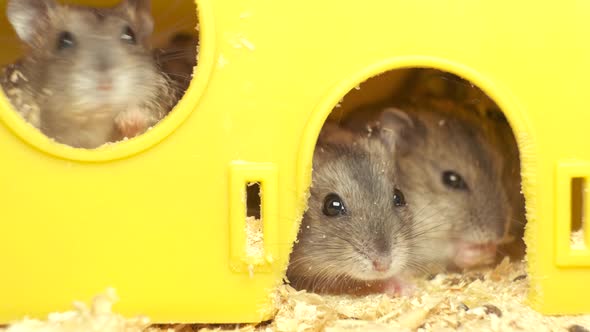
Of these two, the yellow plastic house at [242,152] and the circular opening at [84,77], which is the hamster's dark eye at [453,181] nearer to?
the yellow plastic house at [242,152]

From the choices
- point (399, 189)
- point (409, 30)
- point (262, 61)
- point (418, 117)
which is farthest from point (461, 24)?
point (418, 117)

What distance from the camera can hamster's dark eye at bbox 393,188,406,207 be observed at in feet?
9.70

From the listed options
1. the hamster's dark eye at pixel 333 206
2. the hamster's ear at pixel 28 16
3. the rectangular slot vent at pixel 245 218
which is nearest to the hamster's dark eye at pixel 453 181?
the hamster's dark eye at pixel 333 206

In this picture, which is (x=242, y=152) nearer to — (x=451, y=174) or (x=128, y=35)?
(x=128, y=35)

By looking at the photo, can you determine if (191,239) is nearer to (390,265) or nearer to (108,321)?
(108,321)

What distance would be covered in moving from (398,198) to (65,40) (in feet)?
4.98

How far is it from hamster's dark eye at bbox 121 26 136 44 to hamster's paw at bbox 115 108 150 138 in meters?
0.37

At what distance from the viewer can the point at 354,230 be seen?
9.02 ft

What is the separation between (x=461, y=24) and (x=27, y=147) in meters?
1.48

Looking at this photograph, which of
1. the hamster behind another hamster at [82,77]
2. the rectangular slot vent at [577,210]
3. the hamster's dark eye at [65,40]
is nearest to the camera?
the rectangular slot vent at [577,210]

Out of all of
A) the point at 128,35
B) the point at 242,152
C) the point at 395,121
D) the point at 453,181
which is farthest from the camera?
the point at 395,121

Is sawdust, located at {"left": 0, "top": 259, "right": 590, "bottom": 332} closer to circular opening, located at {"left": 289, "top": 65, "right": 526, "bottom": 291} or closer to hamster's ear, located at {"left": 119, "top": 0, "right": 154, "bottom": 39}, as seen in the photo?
circular opening, located at {"left": 289, "top": 65, "right": 526, "bottom": 291}

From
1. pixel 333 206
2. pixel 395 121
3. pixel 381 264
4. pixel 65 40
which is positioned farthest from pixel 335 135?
pixel 65 40

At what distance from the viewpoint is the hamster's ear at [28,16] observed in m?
2.93
